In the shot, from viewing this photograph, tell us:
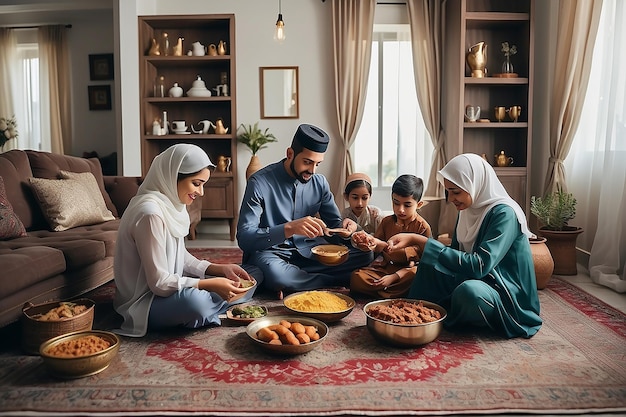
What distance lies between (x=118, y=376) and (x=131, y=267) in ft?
2.21

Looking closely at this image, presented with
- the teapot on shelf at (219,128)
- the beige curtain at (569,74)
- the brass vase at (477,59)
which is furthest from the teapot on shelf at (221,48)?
the beige curtain at (569,74)

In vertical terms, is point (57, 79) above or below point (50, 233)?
above

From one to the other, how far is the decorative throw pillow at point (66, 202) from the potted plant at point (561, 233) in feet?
11.8

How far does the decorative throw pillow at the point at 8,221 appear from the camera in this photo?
347 centimetres

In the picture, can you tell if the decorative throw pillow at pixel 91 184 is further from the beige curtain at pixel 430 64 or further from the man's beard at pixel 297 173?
the beige curtain at pixel 430 64

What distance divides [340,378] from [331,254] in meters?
1.18

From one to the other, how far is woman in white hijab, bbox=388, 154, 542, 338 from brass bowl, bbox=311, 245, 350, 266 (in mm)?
539

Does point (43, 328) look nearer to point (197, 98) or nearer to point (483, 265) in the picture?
point (483, 265)

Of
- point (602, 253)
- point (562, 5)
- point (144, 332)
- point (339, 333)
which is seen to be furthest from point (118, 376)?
point (562, 5)

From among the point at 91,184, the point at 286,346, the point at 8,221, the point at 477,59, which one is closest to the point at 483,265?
the point at 286,346

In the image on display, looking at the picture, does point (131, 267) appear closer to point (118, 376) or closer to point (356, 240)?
point (118, 376)

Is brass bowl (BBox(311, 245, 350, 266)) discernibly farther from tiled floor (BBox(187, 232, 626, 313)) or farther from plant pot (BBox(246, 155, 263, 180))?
plant pot (BBox(246, 155, 263, 180))

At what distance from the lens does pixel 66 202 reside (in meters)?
4.04

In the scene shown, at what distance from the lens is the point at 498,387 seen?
7.63 ft
